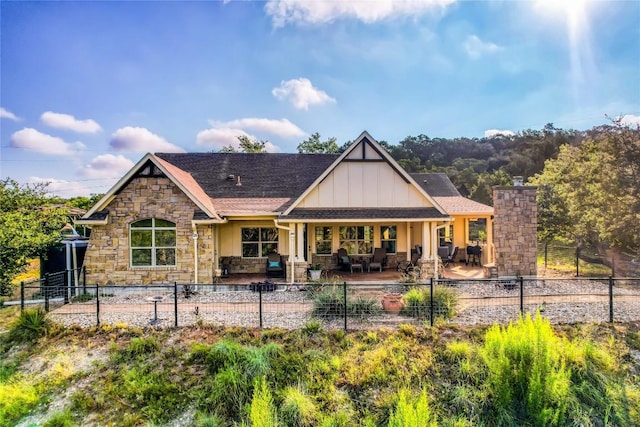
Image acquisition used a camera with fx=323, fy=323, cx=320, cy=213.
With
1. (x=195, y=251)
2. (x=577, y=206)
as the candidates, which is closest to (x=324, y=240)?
(x=195, y=251)

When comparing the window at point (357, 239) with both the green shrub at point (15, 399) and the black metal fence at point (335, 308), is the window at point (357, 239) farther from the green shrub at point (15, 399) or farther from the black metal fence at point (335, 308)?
the green shrub at point (15, 399)

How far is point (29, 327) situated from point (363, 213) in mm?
10724

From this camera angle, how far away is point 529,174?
135ft

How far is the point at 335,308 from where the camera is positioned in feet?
29.1

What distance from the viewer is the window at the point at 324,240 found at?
15.8 metres

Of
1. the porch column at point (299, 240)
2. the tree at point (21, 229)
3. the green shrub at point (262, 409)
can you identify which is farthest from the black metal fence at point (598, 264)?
the tree at point (21, 229)

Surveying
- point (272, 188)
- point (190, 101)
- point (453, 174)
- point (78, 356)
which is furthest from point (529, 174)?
point (78, 356)

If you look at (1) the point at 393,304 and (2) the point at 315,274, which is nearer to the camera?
(1) the point at 393,304

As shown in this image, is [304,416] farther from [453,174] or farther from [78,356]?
[453,174]

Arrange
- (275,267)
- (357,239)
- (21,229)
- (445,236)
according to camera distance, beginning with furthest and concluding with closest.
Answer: (445,236), (357,239), (275,267), (21,229)

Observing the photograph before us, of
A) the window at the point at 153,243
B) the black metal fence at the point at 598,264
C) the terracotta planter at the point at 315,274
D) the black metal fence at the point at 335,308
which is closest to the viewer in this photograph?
the black metal fence at the point at 335,308

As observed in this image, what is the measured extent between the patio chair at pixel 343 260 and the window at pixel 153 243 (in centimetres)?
720

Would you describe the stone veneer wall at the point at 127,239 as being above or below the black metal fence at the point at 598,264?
above

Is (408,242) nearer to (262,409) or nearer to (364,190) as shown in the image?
(364,190)
